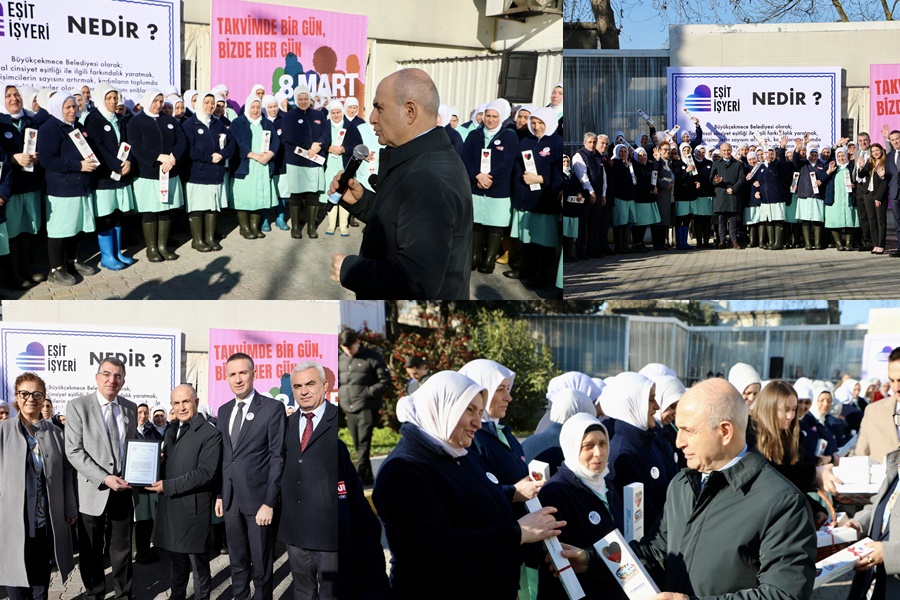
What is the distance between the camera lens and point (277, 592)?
4.40 m

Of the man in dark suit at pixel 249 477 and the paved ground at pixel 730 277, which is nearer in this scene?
the man in dark suit at pixel 249 477

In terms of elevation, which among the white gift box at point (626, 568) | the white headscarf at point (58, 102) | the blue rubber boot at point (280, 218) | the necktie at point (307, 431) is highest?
the white headscarf at point (58, 102)

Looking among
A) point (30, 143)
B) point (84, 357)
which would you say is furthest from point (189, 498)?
point (30, 143)

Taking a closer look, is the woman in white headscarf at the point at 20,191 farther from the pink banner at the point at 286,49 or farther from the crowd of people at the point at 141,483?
the pink banner at the point at 286,49

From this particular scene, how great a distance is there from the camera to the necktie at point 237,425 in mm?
4195

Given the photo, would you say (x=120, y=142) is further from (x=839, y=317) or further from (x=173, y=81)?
(x=839, y=317)

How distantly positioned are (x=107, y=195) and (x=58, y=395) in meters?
→ 1.25

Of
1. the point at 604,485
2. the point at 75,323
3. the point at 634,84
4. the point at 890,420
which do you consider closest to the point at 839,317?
the point at 634,84

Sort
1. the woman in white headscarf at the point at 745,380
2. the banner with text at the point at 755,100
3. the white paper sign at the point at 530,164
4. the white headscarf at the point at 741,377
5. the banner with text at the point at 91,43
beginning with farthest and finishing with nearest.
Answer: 1. the banner with text at the point at 755,100
2. the white paper sign at the point at 530,164
3. the white headscarf at the point at 741,377
4. the woman in white headscarf at the point at 745,380
5. the banner with text at the point at 91,43

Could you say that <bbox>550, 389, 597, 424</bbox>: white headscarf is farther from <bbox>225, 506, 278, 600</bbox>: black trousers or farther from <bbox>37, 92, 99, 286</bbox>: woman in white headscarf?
<bbox>37, 92, 99, 286</bbox>: woman in white headscarf

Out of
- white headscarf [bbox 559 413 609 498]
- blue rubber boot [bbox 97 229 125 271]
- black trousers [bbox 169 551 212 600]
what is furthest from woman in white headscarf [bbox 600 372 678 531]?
blue rubber boot [bbox 97 229 125 271]

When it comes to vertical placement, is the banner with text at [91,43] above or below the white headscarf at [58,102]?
above

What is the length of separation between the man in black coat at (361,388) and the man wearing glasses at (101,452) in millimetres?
1053

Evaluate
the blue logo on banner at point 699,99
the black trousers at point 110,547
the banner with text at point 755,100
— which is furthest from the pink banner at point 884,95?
the black trousers at point 110,547
